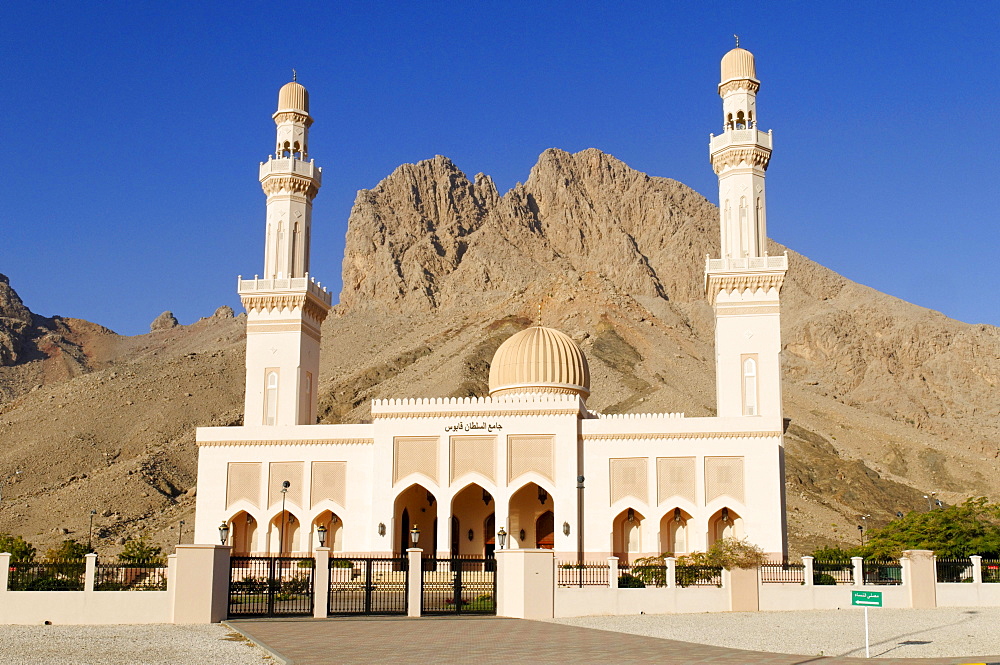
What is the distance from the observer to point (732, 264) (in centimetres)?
3206

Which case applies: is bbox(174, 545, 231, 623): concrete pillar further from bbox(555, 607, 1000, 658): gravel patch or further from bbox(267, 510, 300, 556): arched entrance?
bbox(267, 510, 300, 556): arched entrance

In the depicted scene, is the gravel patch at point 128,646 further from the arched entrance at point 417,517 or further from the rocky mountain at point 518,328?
the rocky mountain at point 518,328

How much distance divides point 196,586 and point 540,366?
1616cm

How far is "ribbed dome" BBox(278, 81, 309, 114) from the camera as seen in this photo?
116 ft

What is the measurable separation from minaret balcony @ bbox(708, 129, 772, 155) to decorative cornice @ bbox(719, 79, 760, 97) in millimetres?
1391

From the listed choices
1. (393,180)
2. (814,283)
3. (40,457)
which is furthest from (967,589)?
(393,180)

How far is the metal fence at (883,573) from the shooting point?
22.1 m

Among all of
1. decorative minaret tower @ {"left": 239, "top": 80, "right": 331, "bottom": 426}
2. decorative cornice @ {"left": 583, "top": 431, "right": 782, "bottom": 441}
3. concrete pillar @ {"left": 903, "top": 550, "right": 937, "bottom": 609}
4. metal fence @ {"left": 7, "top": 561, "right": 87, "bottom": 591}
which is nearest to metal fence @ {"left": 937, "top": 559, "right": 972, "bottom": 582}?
concrete pillar @ {"left": 903, "top": 550, "right": 937, "bottom": 609}

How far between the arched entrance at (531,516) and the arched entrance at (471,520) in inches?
52.1

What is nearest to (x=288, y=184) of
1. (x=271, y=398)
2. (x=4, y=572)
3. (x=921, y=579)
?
(x=271, y=398)

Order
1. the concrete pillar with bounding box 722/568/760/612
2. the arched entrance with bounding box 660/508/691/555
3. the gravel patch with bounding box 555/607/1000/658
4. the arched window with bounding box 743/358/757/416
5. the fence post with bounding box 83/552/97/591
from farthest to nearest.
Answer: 1. the arched window with bounding box 743/358/757/416
2. the arched entrance with bounding box 660/508/691/555
3. the concrete pillar with bounding box 722/568/760/612
4. the fence post with bounding box 83/552/97/591
5. the gravel patch with bounding box 555/607/1000/658

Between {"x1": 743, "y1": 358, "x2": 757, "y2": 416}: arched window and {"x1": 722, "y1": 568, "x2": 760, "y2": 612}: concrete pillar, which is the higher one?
{"x1": 743, "y1": 358, "x2": 757, "y2": 416}: arched window

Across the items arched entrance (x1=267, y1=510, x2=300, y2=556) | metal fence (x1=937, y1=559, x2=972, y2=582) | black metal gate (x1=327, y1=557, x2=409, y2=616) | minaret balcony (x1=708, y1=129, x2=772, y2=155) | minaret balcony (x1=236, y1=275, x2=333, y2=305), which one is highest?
minaret balcony (x1=708, y1=129, x2=772, y2=155)

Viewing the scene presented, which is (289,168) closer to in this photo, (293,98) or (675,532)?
(293,98)
